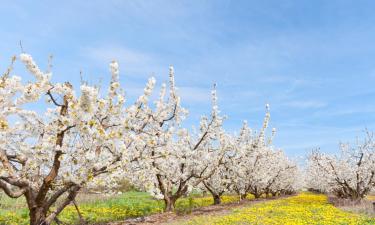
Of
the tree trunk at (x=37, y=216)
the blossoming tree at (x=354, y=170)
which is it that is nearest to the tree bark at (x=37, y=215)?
the tree trunk at (x=37, y=216)

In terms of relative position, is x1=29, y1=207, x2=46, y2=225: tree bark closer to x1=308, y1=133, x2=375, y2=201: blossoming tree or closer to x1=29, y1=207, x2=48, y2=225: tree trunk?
x1=29, y1=207, x2=48, y2=225: tree trunk

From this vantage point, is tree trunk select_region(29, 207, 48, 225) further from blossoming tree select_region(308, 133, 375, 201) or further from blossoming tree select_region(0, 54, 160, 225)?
blossoming tree select_region(308, 133, 375, 201)

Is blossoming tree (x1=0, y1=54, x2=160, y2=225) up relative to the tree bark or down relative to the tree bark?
up

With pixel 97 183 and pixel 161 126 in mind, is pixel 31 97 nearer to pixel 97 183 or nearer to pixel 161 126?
pixel 97 183

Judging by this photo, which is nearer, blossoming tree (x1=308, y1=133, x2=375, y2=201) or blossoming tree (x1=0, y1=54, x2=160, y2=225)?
blossoming tree (x1=0, y1=54, x2=160, y2=225)

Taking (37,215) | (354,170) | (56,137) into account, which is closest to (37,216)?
(37,215)

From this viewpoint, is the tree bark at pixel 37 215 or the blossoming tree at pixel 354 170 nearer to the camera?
the tree bark at pixel 37 215

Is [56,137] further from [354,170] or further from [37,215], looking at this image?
[354,170]

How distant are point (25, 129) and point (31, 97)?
65.8 inches

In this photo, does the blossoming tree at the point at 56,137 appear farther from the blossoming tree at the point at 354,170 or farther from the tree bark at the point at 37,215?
the blossoming tree at the point at 354,170

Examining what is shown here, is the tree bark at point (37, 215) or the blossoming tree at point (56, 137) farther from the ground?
the blossoming tree at point (56, 137)

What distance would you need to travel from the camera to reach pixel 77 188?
12.5m

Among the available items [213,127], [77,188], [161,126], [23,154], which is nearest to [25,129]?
[23,154]

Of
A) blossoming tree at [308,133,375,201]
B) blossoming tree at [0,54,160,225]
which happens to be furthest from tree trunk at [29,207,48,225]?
blossoming tree at [308,133,375,201]
